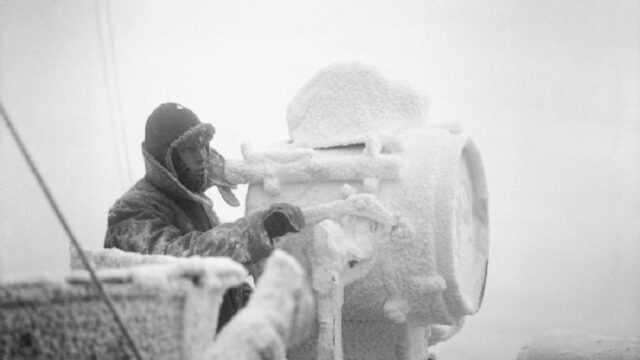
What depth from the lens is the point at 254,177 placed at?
3.91 metres

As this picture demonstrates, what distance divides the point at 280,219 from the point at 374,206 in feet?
1.77

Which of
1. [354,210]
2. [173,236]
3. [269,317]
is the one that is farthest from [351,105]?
[269,317]

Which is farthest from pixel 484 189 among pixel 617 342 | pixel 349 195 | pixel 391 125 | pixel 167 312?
pixel 167 312

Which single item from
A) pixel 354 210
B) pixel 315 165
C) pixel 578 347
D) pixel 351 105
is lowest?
pixel 578 347

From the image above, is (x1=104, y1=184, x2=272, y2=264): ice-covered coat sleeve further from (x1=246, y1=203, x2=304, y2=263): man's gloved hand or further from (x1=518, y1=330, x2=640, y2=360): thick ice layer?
(x1=518, y1=330, x2=640, y2=360): thick ice layer

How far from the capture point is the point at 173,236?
3.27 meters

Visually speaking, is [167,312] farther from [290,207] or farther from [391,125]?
[391,125]

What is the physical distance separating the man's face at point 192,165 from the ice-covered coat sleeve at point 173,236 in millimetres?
298

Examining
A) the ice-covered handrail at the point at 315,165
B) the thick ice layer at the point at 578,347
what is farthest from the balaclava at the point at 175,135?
the thick ice layer at the point at 578,347

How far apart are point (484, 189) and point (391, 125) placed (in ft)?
Result: 2.59

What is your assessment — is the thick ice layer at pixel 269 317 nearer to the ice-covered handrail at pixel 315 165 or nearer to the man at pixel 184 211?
the man at pixel 184 211

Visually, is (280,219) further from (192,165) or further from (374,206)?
(192,165)

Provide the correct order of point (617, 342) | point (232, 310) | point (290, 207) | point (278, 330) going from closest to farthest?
point (278, 330), point (290, 207), point (232, 310), point (617, 342)

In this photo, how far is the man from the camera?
314 cm
